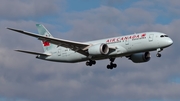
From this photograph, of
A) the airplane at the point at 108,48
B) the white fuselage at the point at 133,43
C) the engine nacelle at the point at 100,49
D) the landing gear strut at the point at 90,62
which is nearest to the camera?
the white fuselage at the point at 133,43

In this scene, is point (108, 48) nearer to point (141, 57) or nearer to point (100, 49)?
point (100, 49)

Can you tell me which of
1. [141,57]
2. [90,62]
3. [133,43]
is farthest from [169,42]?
[90,62]

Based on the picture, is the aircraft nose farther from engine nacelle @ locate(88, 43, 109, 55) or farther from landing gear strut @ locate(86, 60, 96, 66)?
landing gear strut @ locate(86, 60, 96, 66)

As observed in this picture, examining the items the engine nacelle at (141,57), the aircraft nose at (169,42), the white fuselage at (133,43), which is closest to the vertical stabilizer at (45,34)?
the white fuselage at (133,43)

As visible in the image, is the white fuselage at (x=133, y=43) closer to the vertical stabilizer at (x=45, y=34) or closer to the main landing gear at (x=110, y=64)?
the main landing gear at (x=110, y=64)

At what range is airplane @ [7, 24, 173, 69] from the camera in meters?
77.2

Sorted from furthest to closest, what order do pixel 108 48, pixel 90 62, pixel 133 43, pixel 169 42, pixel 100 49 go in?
pixel 90 62
pixel 108 48
pixel 100 49
pixel 133 43
pixel 169 42

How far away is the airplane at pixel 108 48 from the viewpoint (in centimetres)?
7725

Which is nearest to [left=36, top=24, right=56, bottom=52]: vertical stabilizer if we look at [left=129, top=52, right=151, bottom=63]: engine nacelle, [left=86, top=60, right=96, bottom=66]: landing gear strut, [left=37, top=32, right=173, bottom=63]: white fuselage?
[left=86, top=60, right=96, bottom=66]: landing gear strut

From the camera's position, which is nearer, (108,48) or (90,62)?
(108,48)

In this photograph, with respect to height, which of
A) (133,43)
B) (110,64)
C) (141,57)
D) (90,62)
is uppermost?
(141,57)

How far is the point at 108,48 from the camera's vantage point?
79.4 meters

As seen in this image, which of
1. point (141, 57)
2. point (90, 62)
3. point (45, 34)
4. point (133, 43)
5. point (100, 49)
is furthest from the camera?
point (45, 34)

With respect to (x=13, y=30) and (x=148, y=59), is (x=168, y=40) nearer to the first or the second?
(x=148, y=59)
